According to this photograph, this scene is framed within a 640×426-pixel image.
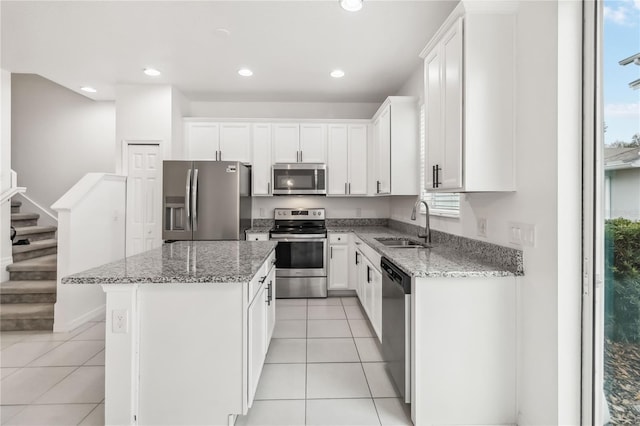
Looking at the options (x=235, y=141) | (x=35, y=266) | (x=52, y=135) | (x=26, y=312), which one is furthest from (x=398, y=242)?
(x=52, y=135)

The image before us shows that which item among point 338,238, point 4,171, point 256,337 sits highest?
point 4,171

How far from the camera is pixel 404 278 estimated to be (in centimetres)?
195

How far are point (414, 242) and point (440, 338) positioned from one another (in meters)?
1.54

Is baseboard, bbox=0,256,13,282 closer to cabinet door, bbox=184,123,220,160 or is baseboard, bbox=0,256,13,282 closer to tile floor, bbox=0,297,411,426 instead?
tile floor, bbox=0,297,411,426

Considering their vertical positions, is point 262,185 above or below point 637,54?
below

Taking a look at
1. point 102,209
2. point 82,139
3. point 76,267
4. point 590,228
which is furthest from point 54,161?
point 590,228

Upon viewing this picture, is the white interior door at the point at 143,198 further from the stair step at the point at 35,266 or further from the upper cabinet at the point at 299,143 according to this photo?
the upper cabinet at the point at 299,143

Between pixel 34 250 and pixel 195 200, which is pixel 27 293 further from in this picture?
pixel 195 200

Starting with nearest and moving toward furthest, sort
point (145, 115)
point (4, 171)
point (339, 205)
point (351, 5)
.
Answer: point (351, 5) → point (4, 171) → point (145, 115) → point (339, 205)

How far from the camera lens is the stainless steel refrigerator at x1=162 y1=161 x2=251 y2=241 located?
13.1ft

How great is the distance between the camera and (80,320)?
345cm

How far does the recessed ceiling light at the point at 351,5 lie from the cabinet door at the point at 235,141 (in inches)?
95.9

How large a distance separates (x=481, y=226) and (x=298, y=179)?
107 inches

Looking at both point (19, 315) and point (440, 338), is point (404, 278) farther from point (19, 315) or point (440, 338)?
point (19, 315)
